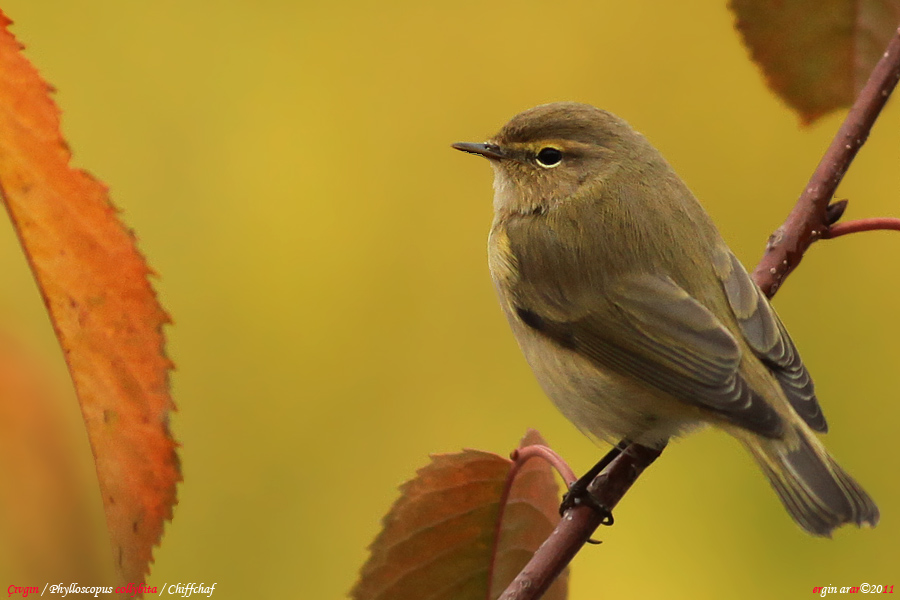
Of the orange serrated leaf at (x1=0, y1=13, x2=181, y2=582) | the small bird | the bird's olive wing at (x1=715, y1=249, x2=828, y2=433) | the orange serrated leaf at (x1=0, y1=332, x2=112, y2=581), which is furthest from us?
the bird's olive wing at (x1=715, y1=249, x2=828, y2=433)

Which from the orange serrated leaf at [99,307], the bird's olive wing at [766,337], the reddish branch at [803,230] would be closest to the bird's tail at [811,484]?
the bird's olive wing at [766,337]

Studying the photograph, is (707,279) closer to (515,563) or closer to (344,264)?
(515,563)

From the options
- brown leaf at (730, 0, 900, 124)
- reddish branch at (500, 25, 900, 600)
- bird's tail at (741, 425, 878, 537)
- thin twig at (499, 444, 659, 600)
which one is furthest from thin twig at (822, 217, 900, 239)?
thin twig at (499, 444, 659, 600)

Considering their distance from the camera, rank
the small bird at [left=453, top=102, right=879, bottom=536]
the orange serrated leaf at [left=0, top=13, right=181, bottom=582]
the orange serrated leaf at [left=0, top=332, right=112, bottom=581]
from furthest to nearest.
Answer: the small bird at [left=453, top=102, right=879, bottom=536]
the orange serrated leaf at [left=0, top=332, right=112, bottom=581]
the orange serrated leaf at [left=0, top=13, right=181, bottom=582]

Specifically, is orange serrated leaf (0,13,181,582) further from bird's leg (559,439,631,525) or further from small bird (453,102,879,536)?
small bird (453,102,879,536)

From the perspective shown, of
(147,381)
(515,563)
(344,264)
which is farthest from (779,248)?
(344,264)

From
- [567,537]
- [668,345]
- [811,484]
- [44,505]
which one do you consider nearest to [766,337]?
[668,345]
